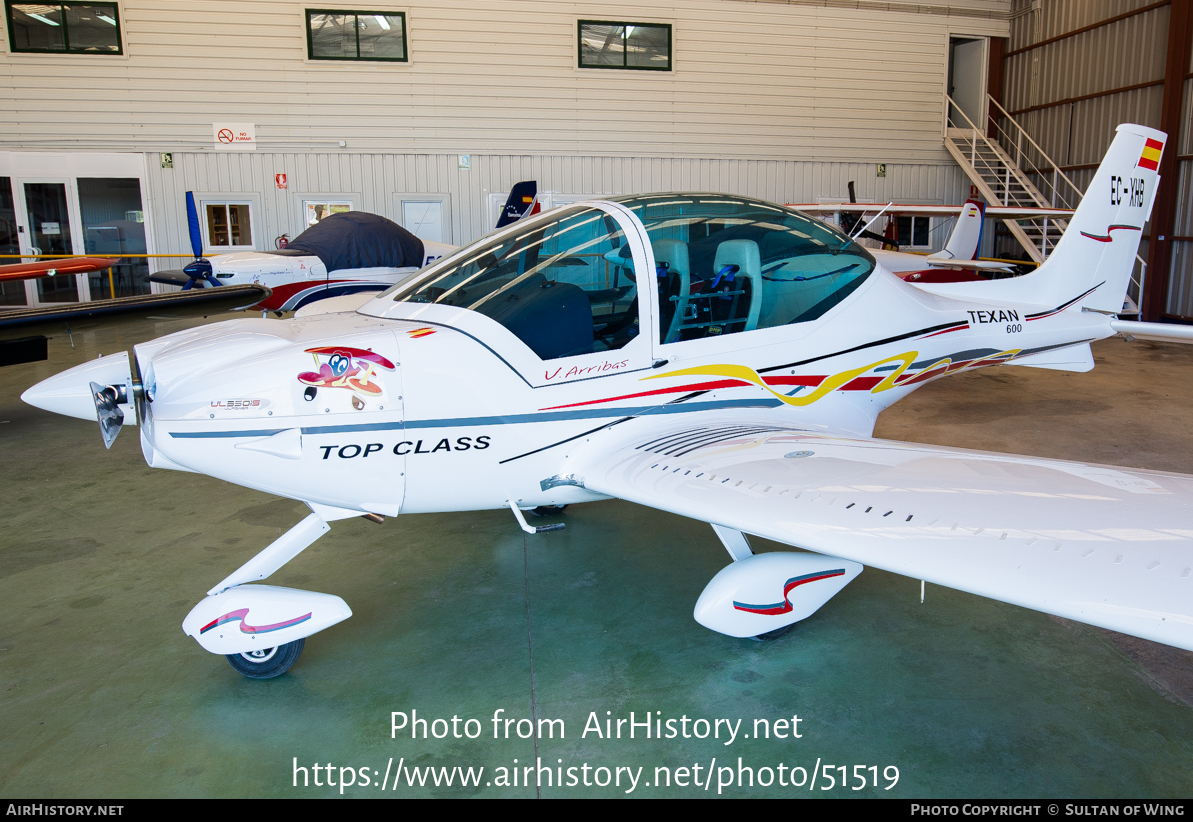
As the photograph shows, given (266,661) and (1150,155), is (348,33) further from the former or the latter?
(266,661)

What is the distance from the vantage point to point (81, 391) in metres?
2.72

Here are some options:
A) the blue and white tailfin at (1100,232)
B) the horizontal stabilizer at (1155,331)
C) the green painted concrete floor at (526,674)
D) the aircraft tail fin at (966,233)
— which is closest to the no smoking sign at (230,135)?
the green painted concrete floor at (526,674)

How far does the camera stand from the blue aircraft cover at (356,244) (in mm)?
8227

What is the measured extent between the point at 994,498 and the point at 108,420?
2806mm

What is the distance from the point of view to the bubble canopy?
305 centimetres

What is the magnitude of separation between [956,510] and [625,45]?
14.6 meters

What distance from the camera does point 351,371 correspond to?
107 inches

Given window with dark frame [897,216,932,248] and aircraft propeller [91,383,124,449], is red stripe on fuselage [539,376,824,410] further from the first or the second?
window with dark frame [897,216,932,248]

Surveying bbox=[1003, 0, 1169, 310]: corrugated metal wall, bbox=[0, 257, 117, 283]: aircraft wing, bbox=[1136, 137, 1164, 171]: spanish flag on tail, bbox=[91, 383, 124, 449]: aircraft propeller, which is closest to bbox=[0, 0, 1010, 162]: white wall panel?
bbox=[1003, 0, 1169, 310]: corrugated metal wall

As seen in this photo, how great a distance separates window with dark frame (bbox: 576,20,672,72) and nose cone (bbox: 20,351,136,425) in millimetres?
13671

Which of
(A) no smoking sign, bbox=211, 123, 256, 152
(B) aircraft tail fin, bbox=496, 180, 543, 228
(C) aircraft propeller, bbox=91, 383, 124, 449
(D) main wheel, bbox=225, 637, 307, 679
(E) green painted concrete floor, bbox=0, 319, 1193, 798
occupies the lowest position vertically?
(E) green painted concrete floor, bbox=0, 319, 1193, 798

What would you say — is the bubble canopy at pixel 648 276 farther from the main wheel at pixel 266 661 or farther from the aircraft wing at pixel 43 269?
the aircraft wing at pixel 43 269

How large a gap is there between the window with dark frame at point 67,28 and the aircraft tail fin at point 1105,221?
14.8m

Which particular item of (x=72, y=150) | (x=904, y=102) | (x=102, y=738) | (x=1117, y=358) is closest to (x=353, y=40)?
(x=72, y=150)
